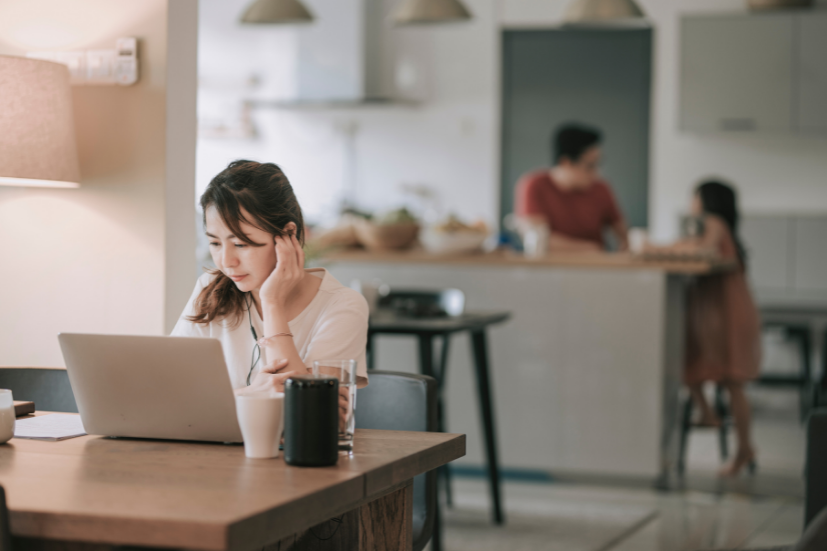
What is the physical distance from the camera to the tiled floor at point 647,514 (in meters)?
3.00

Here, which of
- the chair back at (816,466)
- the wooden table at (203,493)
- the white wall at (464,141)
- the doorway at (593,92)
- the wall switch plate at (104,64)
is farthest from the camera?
the doorway at (593,92)

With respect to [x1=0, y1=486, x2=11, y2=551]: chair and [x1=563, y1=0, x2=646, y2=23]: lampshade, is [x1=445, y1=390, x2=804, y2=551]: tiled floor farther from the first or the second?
[x1=0, y1=486, x2=11, y2=551]: chair

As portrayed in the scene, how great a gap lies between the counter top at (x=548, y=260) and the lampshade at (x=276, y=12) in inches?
44.8

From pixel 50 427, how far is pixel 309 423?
51 cm

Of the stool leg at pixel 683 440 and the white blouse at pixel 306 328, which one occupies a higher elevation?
the white blouse at pixel 306 328

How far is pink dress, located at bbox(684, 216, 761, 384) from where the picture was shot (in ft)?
12.8

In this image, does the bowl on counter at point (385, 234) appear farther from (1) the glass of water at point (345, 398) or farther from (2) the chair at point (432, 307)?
(1) the glass of water at point (345, 398)

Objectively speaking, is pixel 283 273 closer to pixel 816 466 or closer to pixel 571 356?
pixel 816 466

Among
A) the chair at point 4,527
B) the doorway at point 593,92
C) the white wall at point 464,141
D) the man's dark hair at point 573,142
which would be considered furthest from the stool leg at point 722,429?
the chair at point 4,527

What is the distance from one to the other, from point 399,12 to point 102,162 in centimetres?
245

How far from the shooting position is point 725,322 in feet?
12.9

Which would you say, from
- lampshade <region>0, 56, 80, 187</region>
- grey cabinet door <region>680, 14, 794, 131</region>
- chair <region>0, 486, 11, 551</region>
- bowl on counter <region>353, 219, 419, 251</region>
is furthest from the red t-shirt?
chair <region>0, 486, 11, 551</region>

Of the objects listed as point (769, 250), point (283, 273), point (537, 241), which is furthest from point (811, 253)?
point (283, 273)

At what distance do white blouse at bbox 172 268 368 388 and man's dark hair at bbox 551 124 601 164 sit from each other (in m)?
2.96
